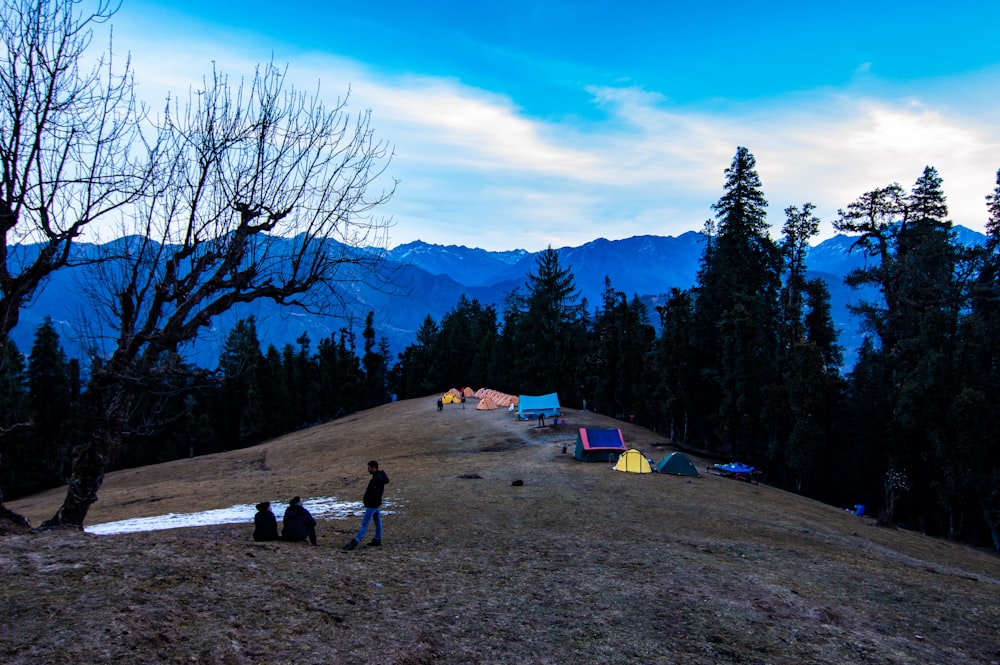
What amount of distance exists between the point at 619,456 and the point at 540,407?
14184 mm

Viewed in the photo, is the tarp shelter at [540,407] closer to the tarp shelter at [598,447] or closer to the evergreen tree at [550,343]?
the tarp shelter at [598,447]

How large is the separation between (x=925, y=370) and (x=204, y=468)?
4963 cm

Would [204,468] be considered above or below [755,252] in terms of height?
below

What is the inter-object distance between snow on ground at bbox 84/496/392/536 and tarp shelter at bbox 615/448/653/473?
13978 mm

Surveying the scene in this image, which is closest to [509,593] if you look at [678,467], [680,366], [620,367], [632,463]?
[632,463]

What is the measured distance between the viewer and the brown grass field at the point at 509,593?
715 cm

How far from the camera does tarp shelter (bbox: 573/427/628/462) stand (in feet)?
106

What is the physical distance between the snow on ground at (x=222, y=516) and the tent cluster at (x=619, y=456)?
14.5 m

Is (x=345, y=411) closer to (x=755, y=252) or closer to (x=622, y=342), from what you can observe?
(x=622, y=342)

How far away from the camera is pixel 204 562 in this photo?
9.46 metres

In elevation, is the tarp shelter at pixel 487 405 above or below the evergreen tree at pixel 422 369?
below

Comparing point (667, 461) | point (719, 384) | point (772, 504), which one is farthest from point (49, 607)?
point (719, 384)

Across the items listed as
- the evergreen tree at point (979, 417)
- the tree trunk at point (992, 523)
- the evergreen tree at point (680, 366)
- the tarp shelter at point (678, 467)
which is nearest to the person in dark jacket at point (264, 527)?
the tarp shelter at point (678, 467)

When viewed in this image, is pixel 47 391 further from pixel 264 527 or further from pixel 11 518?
pixel 264 527
